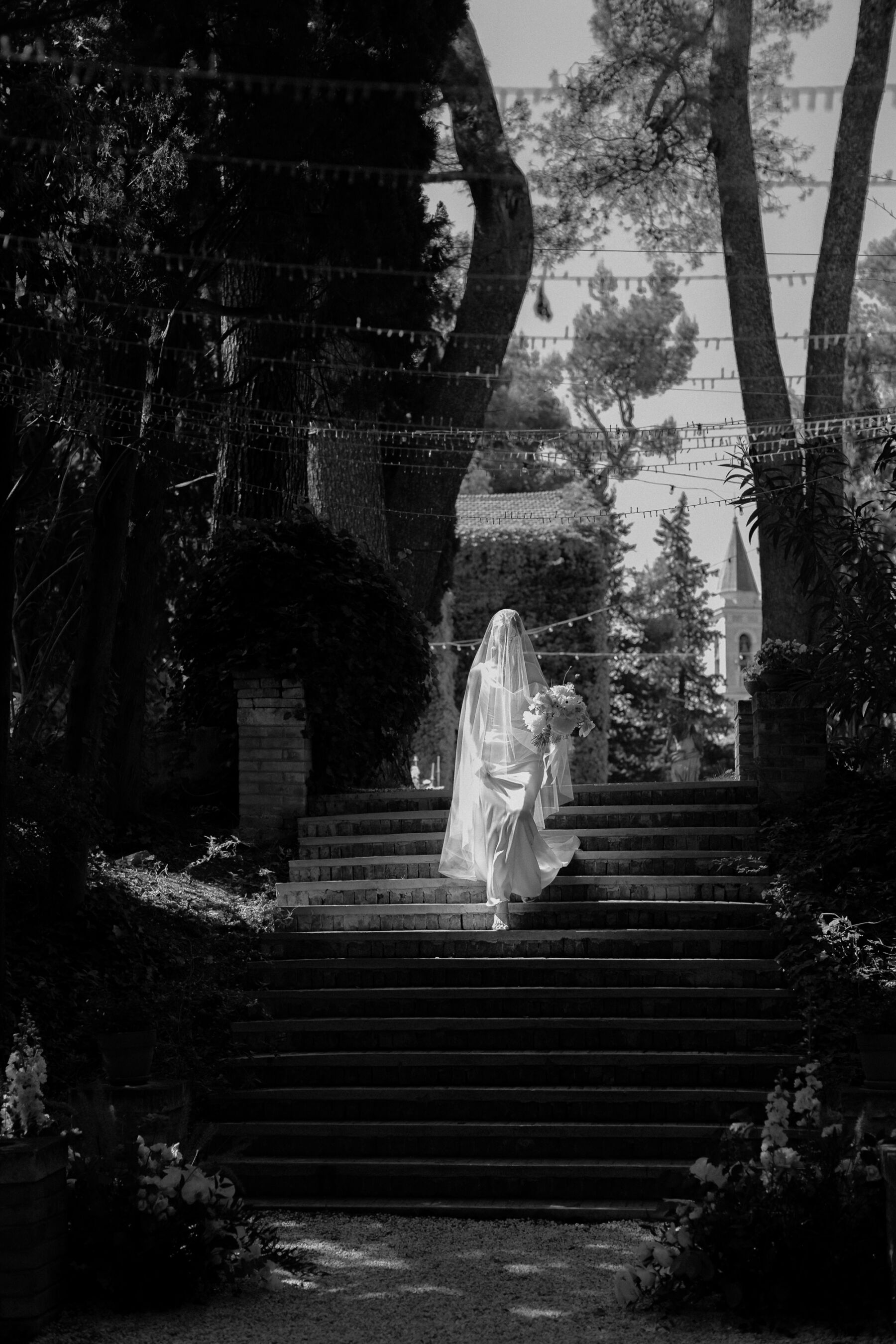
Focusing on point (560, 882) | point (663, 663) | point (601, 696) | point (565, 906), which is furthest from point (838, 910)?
point (663, 663)

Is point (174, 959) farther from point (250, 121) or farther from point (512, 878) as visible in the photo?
point (250, 121)

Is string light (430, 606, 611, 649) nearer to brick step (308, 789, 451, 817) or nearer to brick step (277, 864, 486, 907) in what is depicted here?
brick step (308, 789, 451, 817)

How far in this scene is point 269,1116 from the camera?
24.8ft

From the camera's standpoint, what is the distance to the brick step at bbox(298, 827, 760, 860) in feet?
33.9

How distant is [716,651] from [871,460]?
601 inches

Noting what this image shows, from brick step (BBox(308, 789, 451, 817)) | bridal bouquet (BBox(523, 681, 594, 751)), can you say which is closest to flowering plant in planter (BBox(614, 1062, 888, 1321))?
bridal bouquet (BBox(523, 681, 594, 751))

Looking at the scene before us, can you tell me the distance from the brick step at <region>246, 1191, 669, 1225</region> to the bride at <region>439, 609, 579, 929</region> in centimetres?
252

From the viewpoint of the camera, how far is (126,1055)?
6.36 metres

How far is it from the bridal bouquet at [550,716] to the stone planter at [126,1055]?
3.75m

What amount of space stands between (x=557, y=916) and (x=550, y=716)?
4.06 ft

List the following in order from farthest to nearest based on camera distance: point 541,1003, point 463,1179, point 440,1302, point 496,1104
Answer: point 541,1003
point 496,1104
point 463,1179
point 440,1302

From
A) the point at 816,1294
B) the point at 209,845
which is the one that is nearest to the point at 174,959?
the point at 209,845

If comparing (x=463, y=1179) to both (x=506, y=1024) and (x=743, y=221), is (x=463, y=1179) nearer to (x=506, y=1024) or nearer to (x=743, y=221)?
(x=506, y=1024)

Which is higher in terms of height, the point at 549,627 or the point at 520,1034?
the point at 549,627
